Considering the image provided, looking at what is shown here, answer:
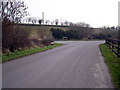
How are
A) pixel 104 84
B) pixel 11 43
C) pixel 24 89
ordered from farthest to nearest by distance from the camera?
pixel 11 43 < pixel 104 84 < pixel 24 89

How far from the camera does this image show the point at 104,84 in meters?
5.94

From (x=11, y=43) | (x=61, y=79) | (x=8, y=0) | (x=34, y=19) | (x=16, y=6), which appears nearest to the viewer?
(x=61, y=79)

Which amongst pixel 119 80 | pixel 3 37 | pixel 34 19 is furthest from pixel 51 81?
pixel 34 19

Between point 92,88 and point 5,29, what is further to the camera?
point 5,29

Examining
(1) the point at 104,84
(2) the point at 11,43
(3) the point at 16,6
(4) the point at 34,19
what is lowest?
(1) the point at 104,84

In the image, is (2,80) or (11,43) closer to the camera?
(2,80)

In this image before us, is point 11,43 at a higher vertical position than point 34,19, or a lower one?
lower

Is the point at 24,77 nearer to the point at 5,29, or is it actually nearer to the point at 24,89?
the point at 24,89

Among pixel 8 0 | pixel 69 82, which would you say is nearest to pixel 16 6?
pixel 8 0

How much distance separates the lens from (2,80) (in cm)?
620

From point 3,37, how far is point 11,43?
1722 millimetres

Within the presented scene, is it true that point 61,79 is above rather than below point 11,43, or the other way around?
below

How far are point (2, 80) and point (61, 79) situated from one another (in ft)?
7.39

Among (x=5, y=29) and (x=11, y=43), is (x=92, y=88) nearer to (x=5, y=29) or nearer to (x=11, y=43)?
(x=5, y=29)
